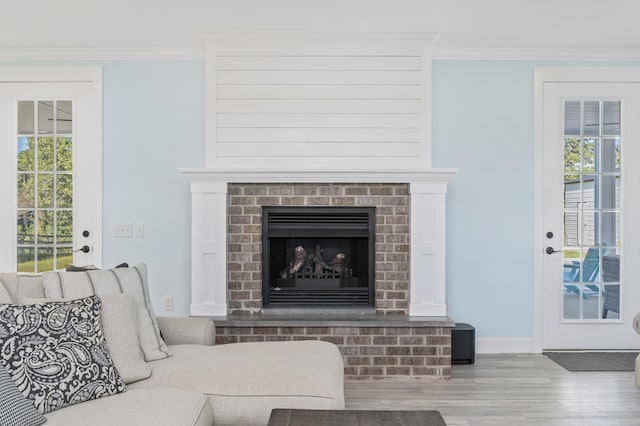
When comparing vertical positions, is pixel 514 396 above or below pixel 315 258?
below

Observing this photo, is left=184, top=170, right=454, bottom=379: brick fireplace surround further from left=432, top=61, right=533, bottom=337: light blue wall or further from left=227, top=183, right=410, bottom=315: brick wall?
left=432, top=61, right=533, bottom=337: light blue wall

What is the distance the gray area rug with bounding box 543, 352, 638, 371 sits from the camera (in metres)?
4.12

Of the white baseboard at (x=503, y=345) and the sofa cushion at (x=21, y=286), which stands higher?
the sofa cushion at (x=21, y=286)

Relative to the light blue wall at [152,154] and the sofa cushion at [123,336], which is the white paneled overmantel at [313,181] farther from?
the sofa cushion at [123,336]

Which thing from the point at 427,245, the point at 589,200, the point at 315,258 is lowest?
the point at 315,258

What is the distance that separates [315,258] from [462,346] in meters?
1.28

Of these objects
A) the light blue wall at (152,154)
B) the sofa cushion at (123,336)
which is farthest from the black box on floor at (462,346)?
the sofa cushion at (123,336)

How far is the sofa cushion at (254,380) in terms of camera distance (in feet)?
7.70

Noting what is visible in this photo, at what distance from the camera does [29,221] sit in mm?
4590

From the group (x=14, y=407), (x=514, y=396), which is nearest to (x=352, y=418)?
(x=14, y=407)

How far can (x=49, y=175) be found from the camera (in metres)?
4.59

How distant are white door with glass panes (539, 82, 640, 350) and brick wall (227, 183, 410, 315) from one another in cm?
125

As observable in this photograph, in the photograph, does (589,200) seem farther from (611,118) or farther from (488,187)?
(488,187)

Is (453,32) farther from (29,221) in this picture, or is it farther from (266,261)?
(29,221)
